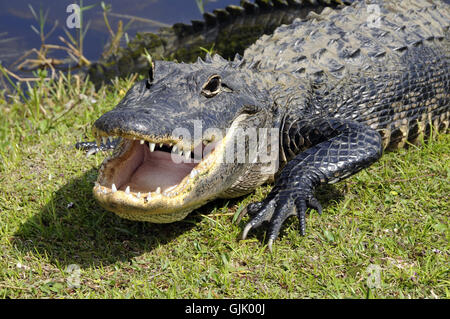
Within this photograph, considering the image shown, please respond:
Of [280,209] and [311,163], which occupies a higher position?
[311,163]

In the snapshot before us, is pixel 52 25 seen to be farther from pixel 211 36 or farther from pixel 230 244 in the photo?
pixel 230 244

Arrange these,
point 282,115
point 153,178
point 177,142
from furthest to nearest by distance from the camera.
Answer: point 282,115 < point 153,178 < point 177,142

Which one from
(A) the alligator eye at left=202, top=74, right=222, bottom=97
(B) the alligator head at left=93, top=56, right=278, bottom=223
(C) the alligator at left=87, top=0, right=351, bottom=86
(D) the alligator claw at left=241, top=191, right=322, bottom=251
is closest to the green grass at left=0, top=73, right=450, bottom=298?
(D) the alligator claw at left=241, top=191, right=322, bottom=251

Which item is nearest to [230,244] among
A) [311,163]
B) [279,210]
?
[279,210]

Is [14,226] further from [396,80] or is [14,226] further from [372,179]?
[396,80]

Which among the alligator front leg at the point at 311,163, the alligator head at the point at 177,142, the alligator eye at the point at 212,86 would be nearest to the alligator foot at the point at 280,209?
the alligator front leg at the point at 311,163

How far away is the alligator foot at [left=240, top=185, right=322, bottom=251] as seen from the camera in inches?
122

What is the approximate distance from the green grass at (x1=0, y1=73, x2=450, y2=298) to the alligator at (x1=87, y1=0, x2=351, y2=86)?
2394mm

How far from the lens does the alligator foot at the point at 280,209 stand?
10.2ft

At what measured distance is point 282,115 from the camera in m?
3.79

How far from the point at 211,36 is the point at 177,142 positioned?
3.83m

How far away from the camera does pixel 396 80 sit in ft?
13.9

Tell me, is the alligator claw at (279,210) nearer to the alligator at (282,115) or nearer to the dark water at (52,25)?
the alligator at (282,115)
